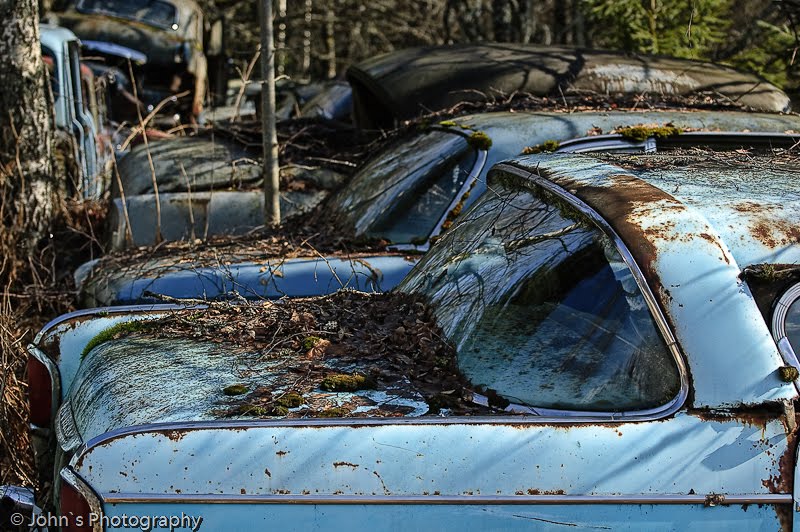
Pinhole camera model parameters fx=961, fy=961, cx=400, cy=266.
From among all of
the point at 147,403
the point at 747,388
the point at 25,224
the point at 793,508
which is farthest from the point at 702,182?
the point at 25,224

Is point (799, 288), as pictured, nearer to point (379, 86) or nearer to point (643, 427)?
point (643, 427)

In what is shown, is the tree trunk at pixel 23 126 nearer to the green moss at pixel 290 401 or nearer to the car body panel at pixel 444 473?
the green moss at pixel 290 401

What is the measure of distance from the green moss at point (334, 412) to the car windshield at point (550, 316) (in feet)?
1.28

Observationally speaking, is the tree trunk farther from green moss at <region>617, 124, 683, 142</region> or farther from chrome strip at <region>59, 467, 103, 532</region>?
chrome strip at <region>59, 467, 103, 532</region>

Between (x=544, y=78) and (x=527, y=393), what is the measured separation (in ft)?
12.8

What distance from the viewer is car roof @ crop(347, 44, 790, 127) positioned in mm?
5891

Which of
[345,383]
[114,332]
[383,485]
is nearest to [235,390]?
[345,383]

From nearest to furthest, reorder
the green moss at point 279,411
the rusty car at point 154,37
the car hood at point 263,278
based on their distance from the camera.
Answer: the green moss at point 279,411 < the car hood at point 263,278 < the rusty car at point 154,37

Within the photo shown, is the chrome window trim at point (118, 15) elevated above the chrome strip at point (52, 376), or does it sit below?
above

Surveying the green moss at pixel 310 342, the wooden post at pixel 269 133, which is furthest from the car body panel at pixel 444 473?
the wooden post at pixel 269 133

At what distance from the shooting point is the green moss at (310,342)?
2768 millimetres

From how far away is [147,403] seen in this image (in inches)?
91.3

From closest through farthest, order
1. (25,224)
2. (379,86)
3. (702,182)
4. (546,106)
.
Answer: (702,182), (546,106), (379,86), (25,224)

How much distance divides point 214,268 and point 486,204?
4.74ft
